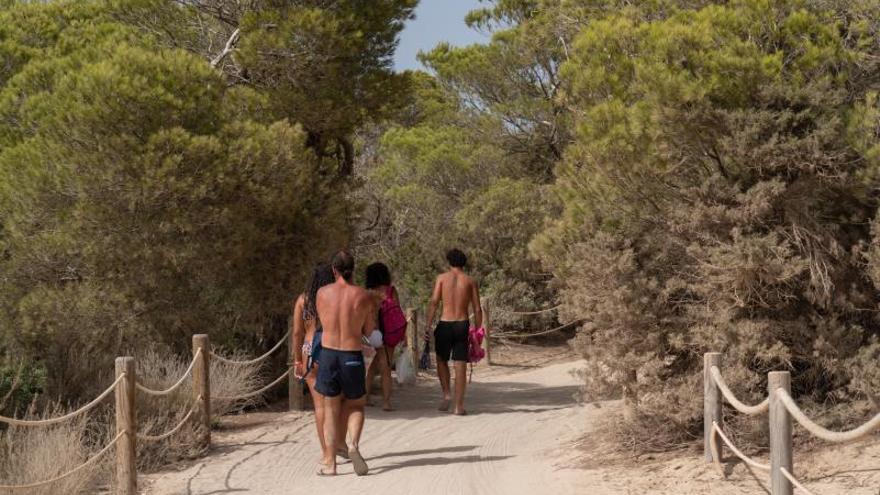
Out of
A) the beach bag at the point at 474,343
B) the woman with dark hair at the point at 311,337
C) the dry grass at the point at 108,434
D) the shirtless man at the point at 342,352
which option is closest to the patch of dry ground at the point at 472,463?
the dry grass at the point at 108,434

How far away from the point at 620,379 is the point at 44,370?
17.4 ft

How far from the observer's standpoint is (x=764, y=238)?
7.51 meters

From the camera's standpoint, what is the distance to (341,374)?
7746 mm

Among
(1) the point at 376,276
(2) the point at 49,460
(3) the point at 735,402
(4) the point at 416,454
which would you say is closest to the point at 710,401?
(3) the point at 735,402

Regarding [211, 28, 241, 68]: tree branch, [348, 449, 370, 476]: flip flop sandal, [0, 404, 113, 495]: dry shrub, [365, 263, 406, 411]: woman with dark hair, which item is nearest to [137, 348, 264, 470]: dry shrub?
[0, 404, 113, 495]: dry shrub

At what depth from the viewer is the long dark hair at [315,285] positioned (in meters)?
8.19

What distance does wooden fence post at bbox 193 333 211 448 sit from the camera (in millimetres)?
9289

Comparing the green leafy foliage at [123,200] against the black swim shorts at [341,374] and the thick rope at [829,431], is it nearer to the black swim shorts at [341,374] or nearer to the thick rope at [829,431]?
the black swim shorts at [341,374]

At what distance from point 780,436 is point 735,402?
65 centimetres

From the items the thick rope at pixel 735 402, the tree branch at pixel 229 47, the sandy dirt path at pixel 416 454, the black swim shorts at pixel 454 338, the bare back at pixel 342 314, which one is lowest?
the sandy dirt path at pixel 416 454

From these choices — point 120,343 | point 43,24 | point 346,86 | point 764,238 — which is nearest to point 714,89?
point 764,238

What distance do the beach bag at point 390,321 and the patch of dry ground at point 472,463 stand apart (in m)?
0.89

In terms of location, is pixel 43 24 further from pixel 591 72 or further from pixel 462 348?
pixel 591 72

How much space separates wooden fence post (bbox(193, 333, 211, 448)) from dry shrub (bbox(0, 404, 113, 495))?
1140 mm
